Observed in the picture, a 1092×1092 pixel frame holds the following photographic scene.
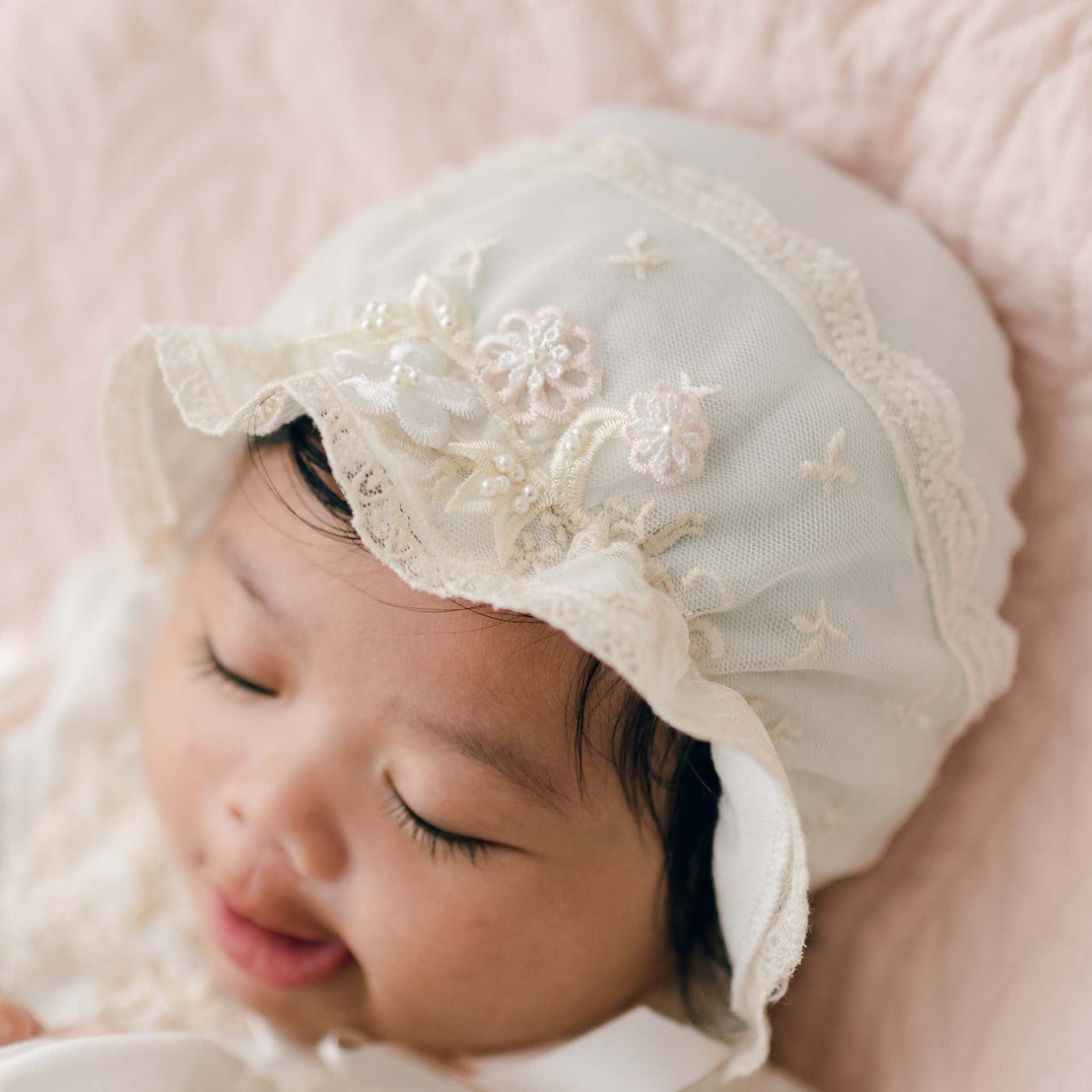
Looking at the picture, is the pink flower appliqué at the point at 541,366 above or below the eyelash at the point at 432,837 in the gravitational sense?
above

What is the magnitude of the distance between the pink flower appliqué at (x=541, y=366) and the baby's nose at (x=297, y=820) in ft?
1.14

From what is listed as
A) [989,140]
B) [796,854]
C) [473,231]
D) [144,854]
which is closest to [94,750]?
[144,854]

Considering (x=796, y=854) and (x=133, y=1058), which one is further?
(x=133, y=1058)

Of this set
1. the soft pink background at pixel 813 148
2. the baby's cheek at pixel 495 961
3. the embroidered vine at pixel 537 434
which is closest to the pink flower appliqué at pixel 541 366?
the embroidered vine at pixel 537 434

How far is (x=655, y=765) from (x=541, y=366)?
334 millimetres

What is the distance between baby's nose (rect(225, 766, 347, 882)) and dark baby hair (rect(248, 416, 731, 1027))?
0.20 m

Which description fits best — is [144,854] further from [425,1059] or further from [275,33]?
[275,33]

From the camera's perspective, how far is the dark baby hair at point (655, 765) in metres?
0.88

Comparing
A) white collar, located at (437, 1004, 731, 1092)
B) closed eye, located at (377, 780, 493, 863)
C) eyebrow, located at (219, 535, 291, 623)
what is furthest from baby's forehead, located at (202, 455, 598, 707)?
white collar, located at (437, 1004, 731, 1092)

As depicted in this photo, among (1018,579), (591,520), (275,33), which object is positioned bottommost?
(1018,579)

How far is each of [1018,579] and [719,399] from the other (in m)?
0.51

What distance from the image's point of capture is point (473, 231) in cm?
101

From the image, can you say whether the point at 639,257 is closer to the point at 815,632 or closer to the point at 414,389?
the point at 414,389

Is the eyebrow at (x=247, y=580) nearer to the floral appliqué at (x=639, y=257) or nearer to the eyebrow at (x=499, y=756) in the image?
the eyebrow at (x=499, y=756)
